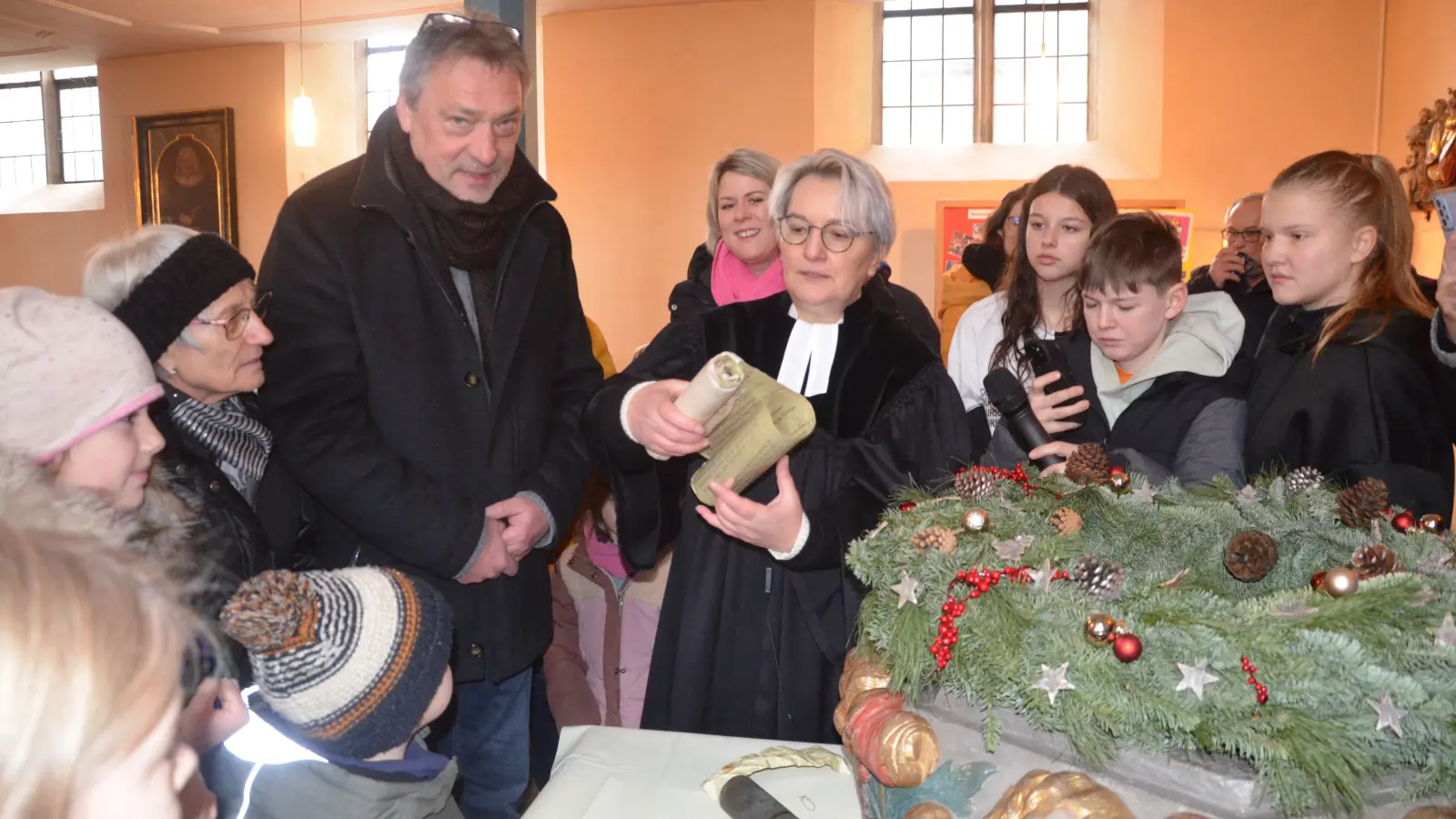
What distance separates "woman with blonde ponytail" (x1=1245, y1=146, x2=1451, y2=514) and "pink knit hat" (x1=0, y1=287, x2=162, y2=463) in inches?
77.8

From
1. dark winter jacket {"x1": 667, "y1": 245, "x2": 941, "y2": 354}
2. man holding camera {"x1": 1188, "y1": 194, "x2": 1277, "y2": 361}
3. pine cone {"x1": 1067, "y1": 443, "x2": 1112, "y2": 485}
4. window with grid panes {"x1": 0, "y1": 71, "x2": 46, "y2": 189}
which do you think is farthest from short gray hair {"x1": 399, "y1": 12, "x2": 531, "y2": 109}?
window with grid panes {"x1": 0, "y1": 71, "x2": 46, "y2": 189}

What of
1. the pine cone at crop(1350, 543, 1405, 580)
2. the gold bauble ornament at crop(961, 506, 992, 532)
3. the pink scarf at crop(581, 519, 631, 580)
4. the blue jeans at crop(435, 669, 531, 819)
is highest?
the gold bauble ornament at crop(961, 506, 992, 532)

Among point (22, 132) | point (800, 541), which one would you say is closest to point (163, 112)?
point (22, 132)

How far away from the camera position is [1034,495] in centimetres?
154

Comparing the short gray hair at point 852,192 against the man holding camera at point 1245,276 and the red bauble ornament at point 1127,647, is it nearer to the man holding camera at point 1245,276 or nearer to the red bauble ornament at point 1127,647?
the man holding camera at point 1245,276

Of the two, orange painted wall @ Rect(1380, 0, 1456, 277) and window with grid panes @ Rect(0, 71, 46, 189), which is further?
window with grid panes @ Rect(0, 71, 46, 189)

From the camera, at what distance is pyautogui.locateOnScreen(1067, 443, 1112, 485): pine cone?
156 centimetres

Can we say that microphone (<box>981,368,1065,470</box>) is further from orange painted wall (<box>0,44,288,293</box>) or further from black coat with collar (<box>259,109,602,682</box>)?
orange painted wall (<box>0,44,288,293</box>)

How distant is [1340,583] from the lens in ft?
3.67

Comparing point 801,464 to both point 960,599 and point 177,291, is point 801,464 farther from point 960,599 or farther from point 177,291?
point 177,291

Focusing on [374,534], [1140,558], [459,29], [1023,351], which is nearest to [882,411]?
[1023,351]

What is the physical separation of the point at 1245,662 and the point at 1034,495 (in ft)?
1.77

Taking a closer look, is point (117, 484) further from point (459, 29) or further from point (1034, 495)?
point (1034, 495)

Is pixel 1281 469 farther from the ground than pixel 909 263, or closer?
closer
